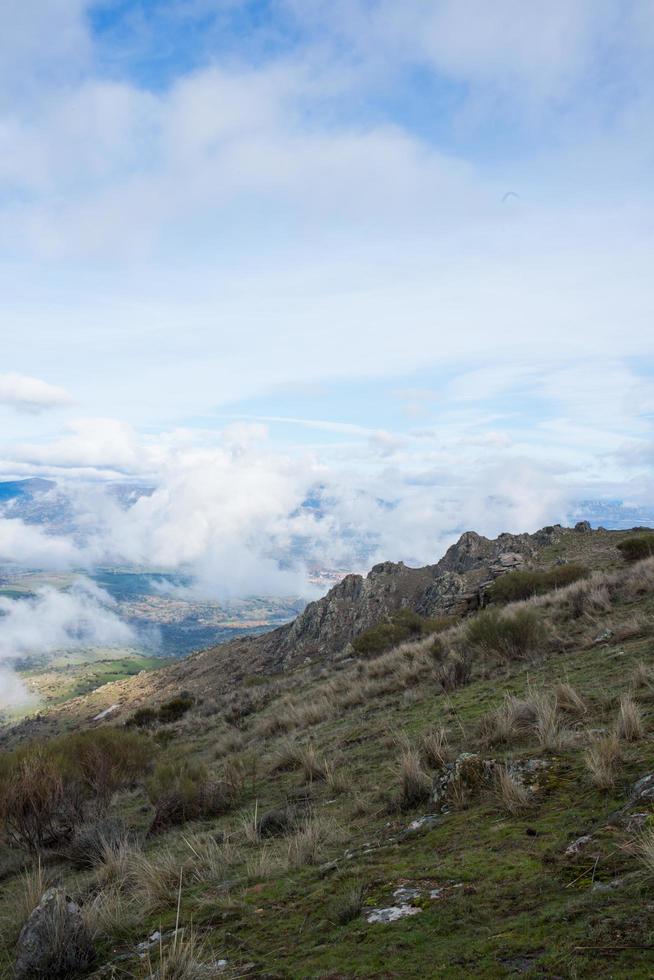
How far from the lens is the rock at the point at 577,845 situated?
4031 millimetres

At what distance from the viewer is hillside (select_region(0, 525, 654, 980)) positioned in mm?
3396

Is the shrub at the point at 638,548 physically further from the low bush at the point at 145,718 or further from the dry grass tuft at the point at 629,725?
the low bush at the point at 145,718

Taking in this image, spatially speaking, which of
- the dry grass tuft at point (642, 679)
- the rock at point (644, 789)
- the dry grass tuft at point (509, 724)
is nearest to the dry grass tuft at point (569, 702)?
the dry grass tuft at point (509, 724)

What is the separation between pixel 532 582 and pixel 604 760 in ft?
80.6

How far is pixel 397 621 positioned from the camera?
34719 millimetres

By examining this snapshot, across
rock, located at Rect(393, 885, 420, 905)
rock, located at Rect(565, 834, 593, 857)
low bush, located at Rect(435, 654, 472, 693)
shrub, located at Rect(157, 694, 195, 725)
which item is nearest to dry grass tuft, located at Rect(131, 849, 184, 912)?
rock, located at Rect(393, 885, 420, 905)

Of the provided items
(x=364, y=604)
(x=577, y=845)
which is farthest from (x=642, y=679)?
(x=364, y=604)

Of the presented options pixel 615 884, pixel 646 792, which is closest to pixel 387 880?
pixel 615 884

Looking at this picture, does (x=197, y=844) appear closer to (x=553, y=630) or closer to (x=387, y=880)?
(x=387, y=880)

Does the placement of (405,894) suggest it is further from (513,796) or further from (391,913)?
(513,796)

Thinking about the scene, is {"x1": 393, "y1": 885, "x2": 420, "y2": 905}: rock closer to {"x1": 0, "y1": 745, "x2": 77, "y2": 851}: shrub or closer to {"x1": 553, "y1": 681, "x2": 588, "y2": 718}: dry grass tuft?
{"x1": 553, "y1": 681, "x2": 588, "y2": 718}: dry grass tuft

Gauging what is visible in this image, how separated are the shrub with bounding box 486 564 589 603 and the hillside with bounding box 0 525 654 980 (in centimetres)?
1251

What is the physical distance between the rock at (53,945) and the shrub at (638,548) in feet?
93.2

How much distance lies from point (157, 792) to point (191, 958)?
26.1 feet
